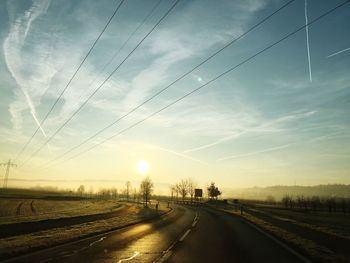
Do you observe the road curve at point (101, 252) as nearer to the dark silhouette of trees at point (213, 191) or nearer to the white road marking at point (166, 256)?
the white road marking at point (166, 256)

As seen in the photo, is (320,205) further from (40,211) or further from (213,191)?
(40,211)

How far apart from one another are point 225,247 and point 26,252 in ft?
24.9

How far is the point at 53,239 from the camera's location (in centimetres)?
1455

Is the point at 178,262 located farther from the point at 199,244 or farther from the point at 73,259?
the point at 199,244

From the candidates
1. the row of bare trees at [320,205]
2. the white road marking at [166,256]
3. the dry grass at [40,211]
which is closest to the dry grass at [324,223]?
the white road marking at [166,256]

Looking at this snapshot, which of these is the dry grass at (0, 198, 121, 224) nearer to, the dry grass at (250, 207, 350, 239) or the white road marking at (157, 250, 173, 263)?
the white road marking at (157, 250, 173, 263)

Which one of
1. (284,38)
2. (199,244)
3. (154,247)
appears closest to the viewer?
(284,38)

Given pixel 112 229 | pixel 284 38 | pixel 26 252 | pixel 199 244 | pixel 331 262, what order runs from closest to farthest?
pixel 331 262, pixel 26 252, pixel 284 38, pixel 199 244, pixel 112 229

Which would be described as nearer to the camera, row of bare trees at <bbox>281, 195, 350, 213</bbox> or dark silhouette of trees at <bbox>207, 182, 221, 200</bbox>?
row of bare trees at <bbox>281, 195, 350, 213</bbox>

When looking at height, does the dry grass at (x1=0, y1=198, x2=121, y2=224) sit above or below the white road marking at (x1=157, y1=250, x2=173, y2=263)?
above

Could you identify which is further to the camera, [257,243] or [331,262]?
[257,243]

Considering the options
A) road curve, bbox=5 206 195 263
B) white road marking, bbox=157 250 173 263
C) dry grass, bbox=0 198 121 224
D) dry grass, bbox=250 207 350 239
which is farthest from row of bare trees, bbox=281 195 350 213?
white road marking, bbox=157 250 173 263

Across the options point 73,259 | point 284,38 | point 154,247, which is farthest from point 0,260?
point 284,38

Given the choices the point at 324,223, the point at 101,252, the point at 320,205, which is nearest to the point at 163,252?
the point at 101,252
